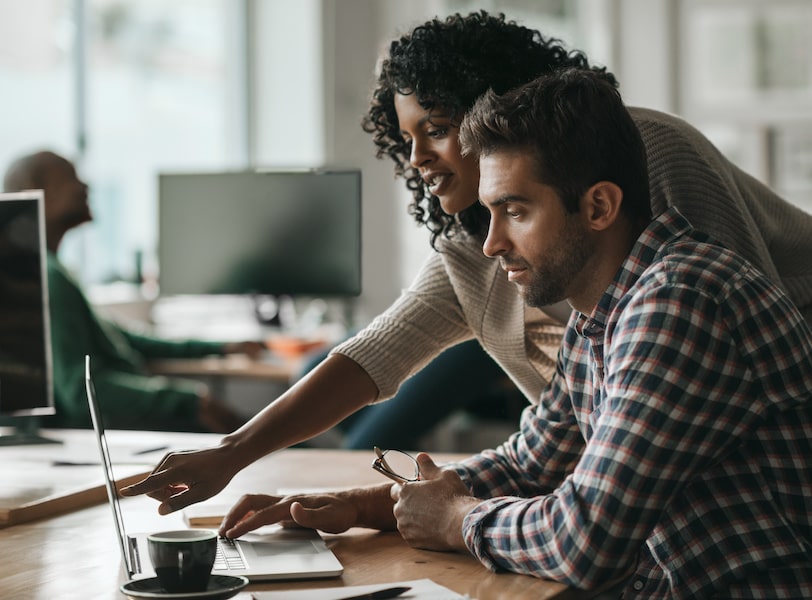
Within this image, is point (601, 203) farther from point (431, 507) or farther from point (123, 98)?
point (123, 98)

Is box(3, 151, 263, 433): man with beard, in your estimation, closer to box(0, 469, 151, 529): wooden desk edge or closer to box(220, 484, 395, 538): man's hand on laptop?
box(0, 469, 151, 529): wooden desk edge

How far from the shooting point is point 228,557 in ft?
4.13

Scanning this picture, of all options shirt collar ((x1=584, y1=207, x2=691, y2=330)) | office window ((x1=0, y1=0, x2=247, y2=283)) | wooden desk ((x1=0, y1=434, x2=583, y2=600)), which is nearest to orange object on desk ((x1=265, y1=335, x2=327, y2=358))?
office window ((x1=0, y1=0, x2=247, y2=283))

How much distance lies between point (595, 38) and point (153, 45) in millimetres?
2241

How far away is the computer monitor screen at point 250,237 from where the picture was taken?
3203 millimetres

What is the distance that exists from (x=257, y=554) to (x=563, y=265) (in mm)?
489

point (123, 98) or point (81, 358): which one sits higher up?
point (123, 98)

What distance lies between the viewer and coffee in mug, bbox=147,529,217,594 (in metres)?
1.06

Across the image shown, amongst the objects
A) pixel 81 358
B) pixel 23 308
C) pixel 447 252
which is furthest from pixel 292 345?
pixel 447 252

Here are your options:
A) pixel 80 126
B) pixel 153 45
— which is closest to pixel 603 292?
pixel 80 126

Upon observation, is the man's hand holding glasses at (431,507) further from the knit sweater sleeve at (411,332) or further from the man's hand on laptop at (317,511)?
the knit sweater sleeve at (411,332)

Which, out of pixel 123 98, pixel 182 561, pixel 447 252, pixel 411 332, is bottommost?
pixel 182 561

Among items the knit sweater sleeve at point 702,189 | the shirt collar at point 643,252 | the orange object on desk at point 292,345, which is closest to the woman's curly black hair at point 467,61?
the knit sweater sleeve at point 702,189

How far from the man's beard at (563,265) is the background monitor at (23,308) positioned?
0.95 m
